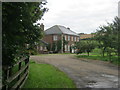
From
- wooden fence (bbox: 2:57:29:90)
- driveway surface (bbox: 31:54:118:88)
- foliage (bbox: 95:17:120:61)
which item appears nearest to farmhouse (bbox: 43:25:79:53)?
foliage (bbox: 95:17:120:61)

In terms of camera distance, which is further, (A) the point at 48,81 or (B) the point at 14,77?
(A) the point at 48,81

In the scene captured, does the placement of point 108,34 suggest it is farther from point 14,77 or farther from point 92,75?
point 14,77

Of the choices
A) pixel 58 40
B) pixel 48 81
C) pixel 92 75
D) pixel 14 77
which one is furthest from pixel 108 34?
pixel 58 40

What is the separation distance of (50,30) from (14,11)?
4415 cm

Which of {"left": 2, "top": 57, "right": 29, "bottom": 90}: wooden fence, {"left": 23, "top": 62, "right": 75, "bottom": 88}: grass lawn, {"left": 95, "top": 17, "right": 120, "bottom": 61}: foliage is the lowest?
{"left": 23, "top": 62, "right": 75, "bottom": 88}: grass lawn

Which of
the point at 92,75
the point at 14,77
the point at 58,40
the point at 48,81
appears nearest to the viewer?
the point at 14,77

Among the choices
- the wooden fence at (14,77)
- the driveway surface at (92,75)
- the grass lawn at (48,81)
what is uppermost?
the wooden fence at (14,77)

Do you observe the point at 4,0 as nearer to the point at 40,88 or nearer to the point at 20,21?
the point at 20,21

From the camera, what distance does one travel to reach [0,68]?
2.51 meters

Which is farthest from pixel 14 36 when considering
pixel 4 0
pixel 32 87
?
pixel 32 87

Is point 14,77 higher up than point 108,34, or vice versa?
point 108,34

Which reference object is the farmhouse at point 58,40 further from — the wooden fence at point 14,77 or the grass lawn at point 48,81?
the wooden fence at point 14,77

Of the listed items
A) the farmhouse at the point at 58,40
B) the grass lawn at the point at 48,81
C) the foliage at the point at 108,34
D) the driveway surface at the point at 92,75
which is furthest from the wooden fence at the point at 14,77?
the farmhouse at the point at 58,40

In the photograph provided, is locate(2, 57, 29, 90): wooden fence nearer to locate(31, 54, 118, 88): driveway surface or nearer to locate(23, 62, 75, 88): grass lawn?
locate(23, 62, 75, 88): grass lawn
